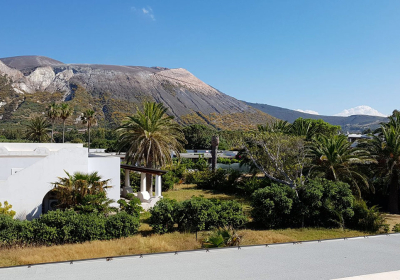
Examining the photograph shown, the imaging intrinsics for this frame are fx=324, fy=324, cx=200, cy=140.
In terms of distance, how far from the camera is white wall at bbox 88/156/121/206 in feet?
54.1

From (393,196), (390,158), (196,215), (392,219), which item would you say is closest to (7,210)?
(196,215)

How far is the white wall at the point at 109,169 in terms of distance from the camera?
16.5m

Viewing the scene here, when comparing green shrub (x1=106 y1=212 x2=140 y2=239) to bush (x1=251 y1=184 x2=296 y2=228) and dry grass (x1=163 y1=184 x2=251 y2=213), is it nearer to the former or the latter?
bush (x1=251 y1=184 x2=296 y2=228)

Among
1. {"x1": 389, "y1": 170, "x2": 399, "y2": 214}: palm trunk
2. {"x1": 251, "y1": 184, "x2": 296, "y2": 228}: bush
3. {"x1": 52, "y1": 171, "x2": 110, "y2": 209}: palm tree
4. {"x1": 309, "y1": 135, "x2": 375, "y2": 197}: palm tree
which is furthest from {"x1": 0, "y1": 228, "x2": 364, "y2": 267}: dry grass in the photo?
{"x1": 389, "y1": 170, "x2": 399, "y2": 214}: palm trunk

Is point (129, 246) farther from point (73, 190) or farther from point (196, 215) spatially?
point (73, 190)

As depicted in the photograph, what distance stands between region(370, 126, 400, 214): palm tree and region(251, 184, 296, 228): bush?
831cm

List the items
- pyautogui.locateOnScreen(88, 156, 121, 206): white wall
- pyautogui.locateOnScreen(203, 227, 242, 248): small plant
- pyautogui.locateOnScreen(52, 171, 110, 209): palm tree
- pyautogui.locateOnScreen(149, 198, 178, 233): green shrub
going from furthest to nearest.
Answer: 1. pyautogui.locateOnScreen(88, 156, 121, 206): white wall
2. pyautogui.locateOnScreen(52, 171, 110, 209): palm tree
3. pyautogui.locateOnScreen(149, 198, 178, 233): green shrub
4. pyautogui.locateOnScreen(203, 227, 242, 248): small plant

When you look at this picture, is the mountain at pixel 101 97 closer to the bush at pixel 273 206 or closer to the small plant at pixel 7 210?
the small plant at pixel 7 210

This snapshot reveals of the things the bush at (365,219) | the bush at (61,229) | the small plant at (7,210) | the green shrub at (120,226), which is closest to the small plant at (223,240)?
the green shrub at (120,226)

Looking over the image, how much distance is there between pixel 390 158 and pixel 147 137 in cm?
1524

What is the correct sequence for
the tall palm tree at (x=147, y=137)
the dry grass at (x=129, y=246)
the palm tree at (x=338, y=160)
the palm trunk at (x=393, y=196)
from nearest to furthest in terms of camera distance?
the dry grass at (x=129, y=246) < the palm tree at (x=338, y=160) < the palm trunk at (x=393, y=196) < the tall palm tree at (x=147, y=137)

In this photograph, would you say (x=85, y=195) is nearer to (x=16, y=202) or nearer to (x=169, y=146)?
(x=16, y=202)

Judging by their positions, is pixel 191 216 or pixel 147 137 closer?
pixel 191 216

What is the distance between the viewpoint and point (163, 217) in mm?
13328
